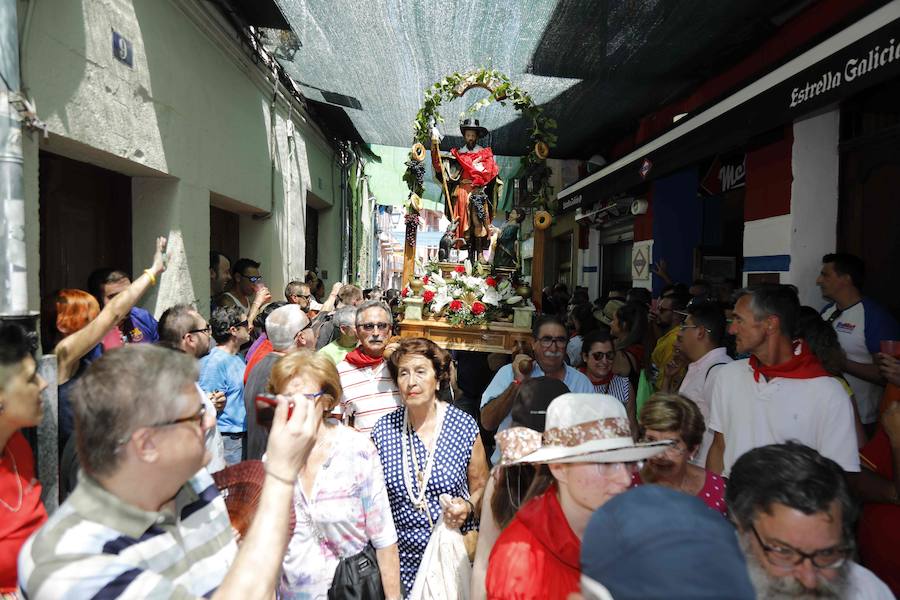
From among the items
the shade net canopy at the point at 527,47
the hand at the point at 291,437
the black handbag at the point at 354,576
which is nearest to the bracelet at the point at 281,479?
the hand at the point at 291,437

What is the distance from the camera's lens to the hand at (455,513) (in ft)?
7.10

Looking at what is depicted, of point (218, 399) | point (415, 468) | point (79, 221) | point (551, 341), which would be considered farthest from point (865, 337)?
point (79, 221)

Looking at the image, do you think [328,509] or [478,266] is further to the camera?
[478,266]

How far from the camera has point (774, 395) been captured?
2.48 metres

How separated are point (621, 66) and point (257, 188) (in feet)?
14.5

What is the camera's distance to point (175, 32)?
463 centimetres

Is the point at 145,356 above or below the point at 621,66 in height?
below

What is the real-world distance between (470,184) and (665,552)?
4.89 m

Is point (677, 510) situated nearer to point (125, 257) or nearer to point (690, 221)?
point (125, 257)

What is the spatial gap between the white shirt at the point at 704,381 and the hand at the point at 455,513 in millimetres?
1542

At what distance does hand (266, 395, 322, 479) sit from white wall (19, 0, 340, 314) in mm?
2495

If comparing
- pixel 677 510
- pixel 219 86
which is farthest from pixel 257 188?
pixel 677 510

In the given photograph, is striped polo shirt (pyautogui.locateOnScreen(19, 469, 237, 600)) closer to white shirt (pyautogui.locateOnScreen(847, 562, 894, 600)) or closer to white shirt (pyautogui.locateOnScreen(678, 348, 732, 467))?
white shirt (pyautogui.locateOnScreen(847, 562, 894, 600))

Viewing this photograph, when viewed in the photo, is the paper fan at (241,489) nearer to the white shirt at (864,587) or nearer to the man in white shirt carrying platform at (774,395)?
the white shirt at (864,587)
